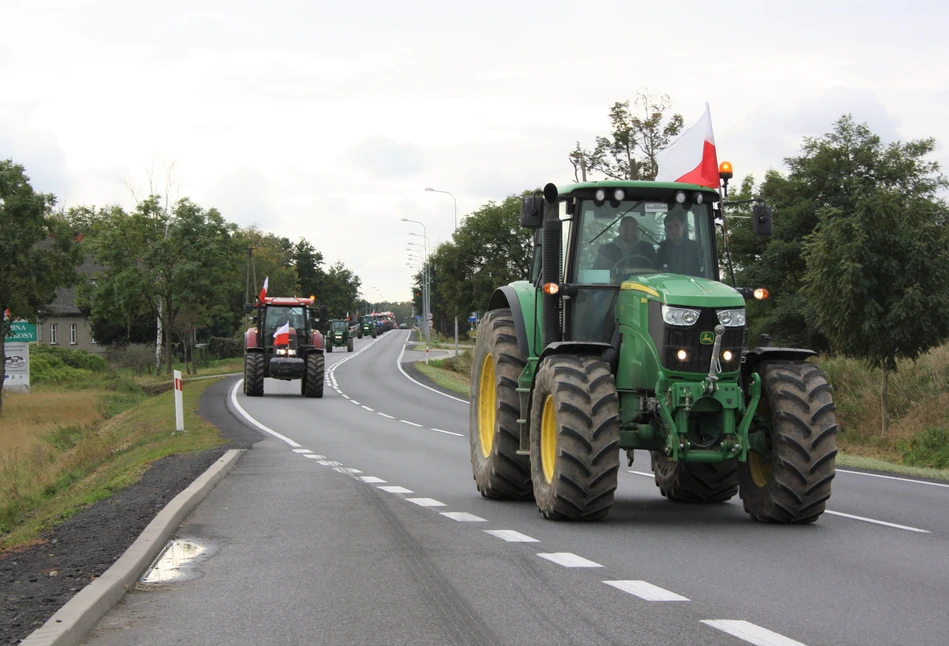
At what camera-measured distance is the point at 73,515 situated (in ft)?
39.6

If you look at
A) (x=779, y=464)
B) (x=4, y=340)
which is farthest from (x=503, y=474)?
(x=4, y=340)

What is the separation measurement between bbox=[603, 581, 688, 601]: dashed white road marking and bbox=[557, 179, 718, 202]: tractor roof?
458cm

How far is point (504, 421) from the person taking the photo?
11.8 m

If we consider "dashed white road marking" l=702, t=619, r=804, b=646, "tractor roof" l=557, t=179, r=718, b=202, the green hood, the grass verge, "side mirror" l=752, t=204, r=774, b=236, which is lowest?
the grass verge

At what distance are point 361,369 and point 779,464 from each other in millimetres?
57498

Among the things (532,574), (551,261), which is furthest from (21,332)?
(532,574)

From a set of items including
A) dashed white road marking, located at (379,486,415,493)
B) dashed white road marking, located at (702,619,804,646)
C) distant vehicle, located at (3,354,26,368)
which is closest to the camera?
dashed white road marking, located at (702,619,804,646)

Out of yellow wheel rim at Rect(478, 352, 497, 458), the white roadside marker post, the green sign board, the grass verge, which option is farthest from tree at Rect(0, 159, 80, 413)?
yellow wheel rim at Rect(478, 352, 497, 458)

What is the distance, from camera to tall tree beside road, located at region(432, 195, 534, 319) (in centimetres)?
6912

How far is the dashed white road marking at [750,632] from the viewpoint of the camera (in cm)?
587

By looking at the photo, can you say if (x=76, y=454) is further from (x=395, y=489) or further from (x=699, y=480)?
(x=699, y=480)

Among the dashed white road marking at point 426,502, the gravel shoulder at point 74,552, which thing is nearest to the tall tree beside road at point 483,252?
the gravel shoulder at point 74,552

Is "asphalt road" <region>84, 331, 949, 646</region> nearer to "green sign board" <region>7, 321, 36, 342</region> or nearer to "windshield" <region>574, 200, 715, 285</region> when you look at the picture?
"windshield" <region>574, 200, 715, 285</region>

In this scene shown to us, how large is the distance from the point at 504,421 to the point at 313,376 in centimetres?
2912
